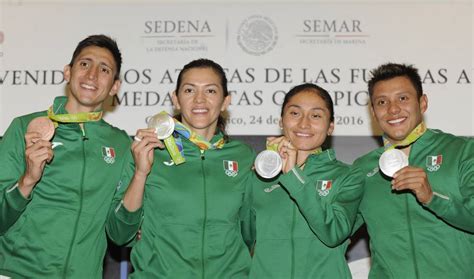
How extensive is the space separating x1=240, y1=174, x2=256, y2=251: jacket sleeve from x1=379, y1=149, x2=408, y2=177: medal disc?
27.3 inches

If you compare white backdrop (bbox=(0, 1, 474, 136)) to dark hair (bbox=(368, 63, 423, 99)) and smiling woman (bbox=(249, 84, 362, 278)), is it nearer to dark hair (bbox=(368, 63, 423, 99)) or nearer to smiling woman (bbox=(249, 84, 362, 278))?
dark hair (bbox=(368, 63, 423, 99))

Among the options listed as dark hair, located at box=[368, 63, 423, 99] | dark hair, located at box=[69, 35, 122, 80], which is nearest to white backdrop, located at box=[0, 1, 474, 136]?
dark hair, located at box=[368, 63, 423, 99]

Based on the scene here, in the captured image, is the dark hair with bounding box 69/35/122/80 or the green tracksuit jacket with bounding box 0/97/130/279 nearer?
the green tracksuit jacket with bounding box 0/97/130/279

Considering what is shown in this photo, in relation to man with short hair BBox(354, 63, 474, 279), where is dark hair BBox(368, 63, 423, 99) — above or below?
above

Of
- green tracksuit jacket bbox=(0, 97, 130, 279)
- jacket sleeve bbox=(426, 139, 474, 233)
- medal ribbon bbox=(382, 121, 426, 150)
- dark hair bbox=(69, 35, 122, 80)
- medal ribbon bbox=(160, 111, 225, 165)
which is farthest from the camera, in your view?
dark hair bbox=(69, 35, 122, 80)

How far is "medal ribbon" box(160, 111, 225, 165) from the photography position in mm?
3203

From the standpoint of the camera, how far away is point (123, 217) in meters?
3.13

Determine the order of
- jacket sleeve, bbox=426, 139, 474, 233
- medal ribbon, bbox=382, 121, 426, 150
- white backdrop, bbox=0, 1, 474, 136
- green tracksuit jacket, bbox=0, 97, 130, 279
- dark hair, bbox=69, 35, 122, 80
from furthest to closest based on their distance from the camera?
1. white backdrop, bbox=0, 1, 474, 136
2. dark hair, bbox=69, 35, 122, 80
3. medal ribbon, bbox=382, 121, 426, 150
4. green tracksuit jacket, bbox=0, 97, 130, 279
5. jacket sleeve, bbox=426, 139, 474, 233

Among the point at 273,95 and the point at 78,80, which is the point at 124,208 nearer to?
the point at 78,80

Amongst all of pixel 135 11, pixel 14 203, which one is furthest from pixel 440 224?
pixel 135 11

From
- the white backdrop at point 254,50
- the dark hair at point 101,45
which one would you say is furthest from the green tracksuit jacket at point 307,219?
the white backdrop at point 254,50

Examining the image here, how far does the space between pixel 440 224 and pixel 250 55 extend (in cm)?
206

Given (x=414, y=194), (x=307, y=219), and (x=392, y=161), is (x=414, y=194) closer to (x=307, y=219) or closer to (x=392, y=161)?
(x=392, y=161)

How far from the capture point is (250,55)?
15.4 ft
